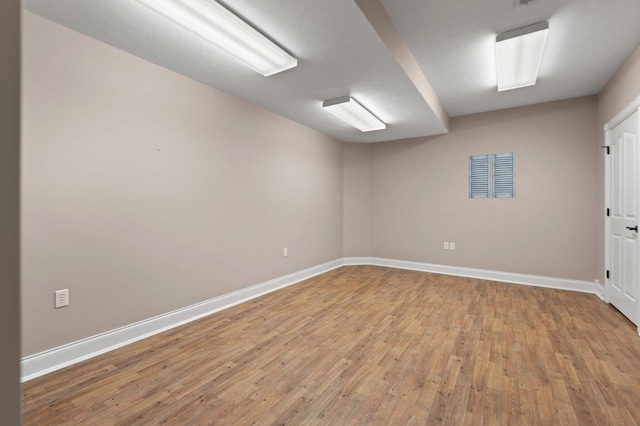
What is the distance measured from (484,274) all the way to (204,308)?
430 cm

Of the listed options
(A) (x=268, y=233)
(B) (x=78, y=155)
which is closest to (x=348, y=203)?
(A) (x=268, y=233)

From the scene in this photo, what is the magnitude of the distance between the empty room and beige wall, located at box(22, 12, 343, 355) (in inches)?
0.7

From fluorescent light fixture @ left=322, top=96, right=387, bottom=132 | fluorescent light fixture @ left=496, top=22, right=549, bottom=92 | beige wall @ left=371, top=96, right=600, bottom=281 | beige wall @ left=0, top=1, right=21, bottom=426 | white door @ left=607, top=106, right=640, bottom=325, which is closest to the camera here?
beige wall @ left=0, top=1, right=21, bottom=426

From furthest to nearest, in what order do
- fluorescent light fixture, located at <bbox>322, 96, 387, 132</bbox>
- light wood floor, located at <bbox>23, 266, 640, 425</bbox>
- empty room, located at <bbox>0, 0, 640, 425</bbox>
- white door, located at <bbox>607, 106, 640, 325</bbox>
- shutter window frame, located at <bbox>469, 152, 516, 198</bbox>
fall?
shutter window frame, located at <bbox>469, 152, 516, 198</bbox>
fluorescent light fixture, located at <bbox>322, 96, 387, 132</bbox>
white door, located at <bbox>607, 106, 640, 325</bbox>
empty room, located at <bbox>0, 0, 640, 425</bbox>
light wood floor, located at <bbox>23, 266, 640, 425</bbox>

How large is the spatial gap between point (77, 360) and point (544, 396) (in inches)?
128

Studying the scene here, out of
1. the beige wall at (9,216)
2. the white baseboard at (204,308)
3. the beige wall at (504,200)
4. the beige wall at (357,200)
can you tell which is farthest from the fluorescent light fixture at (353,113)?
the beige wall at (9,216)

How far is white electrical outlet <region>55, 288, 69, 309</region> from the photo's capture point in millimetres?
2131

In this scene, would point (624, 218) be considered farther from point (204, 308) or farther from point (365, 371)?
point (204, 308)

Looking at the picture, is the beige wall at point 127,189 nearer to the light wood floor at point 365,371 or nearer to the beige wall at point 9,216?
the light wood floor at point 365,371

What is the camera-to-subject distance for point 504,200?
15.3 ft

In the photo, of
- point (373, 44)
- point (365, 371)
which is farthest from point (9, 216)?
point (373, 44)

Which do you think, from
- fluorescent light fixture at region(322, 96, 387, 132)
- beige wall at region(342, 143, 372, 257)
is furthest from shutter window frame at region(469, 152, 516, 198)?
beige wall at region(342, 143, 372, 257)

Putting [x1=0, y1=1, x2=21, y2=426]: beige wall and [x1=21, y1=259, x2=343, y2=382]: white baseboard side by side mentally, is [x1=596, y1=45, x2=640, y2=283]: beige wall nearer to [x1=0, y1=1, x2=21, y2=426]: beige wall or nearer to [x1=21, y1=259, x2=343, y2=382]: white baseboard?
[x1=0, y1=1, x2=21, y2=426]: beige wall

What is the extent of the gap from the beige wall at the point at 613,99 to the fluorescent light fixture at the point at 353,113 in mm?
2662
